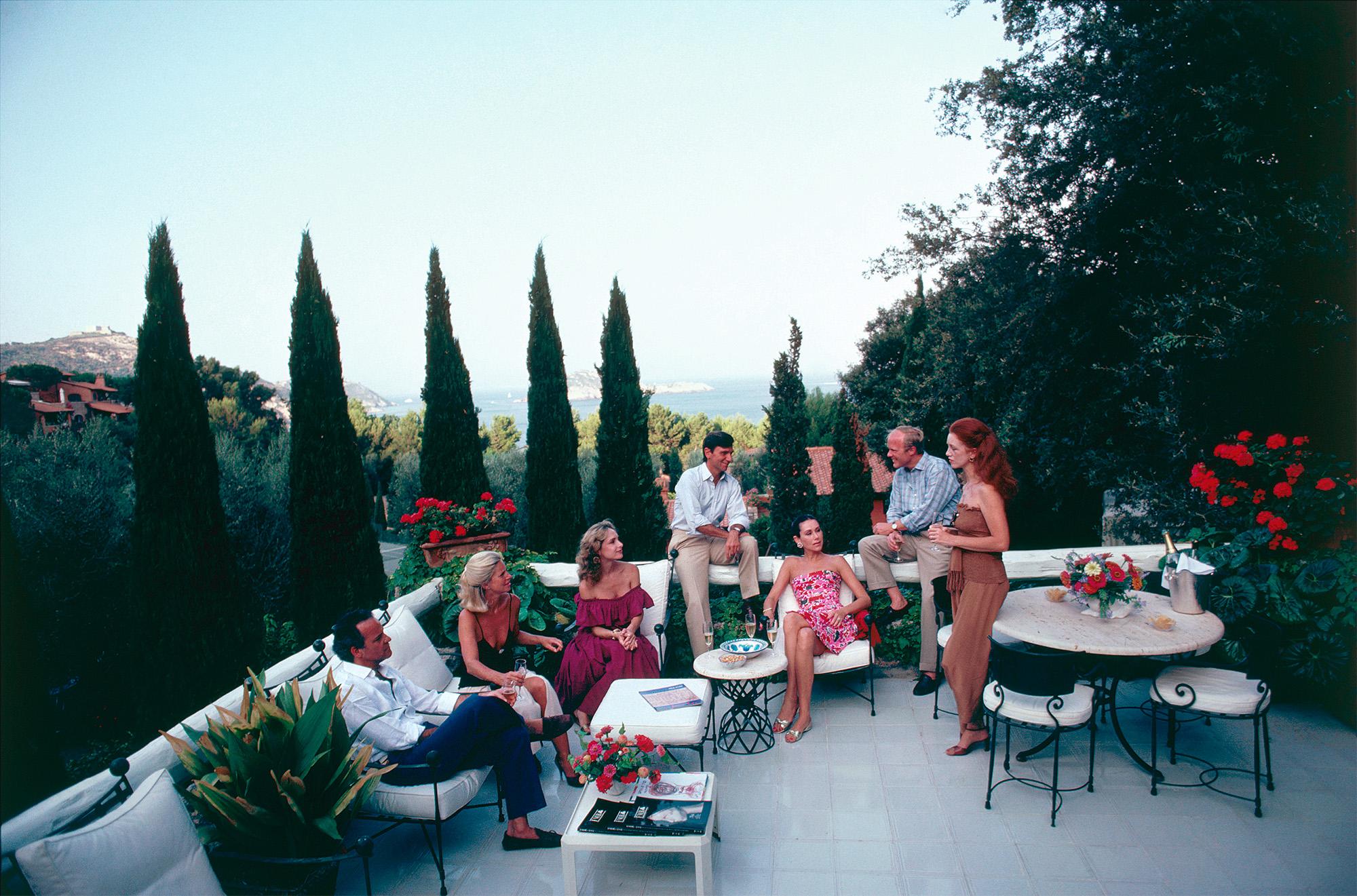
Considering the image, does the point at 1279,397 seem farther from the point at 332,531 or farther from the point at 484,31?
the point at 332,531

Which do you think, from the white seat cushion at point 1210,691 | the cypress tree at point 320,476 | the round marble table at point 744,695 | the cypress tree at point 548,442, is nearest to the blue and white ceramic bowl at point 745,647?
the round marble table at point 744,695

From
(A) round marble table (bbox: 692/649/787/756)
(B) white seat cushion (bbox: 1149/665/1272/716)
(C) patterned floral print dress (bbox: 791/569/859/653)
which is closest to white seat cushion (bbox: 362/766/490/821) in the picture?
(A) round marble table (bbox: 692/649/787/756)

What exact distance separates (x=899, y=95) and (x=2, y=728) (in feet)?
31.6

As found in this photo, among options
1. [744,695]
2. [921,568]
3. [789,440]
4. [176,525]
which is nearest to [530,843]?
[744,695]

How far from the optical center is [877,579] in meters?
5.05

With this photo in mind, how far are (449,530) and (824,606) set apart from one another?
9.52 feet

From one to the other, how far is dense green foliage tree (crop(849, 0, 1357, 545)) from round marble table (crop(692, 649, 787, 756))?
13.0 feet

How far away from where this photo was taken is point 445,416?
8805mm

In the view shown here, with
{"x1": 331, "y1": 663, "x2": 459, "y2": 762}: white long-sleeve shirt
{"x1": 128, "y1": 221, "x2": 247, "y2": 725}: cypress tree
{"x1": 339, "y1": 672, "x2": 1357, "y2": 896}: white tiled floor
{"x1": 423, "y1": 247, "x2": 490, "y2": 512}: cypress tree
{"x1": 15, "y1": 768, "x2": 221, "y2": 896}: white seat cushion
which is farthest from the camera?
{"x1": 423, "y1": 247, "x2": 490, "y2": 512}: cypress tree

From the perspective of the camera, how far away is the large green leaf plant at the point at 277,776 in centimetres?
254

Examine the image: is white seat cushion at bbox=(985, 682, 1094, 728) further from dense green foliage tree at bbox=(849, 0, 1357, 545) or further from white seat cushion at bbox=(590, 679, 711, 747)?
dense green foliage tree at bbox=(849, 0, 1357, 545)

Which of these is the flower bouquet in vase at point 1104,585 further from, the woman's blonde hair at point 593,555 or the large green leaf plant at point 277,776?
the large green leaf plant at point 277,776

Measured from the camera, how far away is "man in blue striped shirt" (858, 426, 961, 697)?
4781 mm

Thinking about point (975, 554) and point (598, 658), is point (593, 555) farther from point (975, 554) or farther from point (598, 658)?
point (975, 554)
